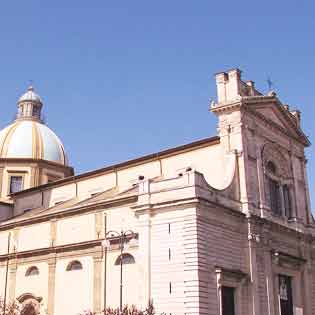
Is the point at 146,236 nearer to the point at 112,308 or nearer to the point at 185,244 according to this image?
the point at 185,244

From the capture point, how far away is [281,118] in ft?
120

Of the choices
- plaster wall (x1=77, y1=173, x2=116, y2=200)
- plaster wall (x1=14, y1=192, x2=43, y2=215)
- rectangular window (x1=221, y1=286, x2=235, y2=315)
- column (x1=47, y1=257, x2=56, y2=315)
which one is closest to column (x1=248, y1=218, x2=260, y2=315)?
rectangular window (x1=221, y1=286, x2=235, y2=315)

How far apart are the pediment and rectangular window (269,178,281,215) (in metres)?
3.76

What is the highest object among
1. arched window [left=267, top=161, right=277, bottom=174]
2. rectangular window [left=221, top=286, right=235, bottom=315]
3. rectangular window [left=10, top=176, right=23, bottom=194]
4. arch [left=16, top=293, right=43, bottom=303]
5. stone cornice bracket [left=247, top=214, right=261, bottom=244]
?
rectangular window [left=10, top=176, right=23, bottom=194]

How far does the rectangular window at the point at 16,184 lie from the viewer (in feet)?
146

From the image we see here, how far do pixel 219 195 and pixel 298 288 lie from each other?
9.19 meters

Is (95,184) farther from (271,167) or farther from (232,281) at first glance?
(232,281)

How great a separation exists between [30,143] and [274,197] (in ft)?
69.7

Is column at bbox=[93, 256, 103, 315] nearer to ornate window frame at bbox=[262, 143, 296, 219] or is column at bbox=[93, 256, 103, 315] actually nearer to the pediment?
ornate window frame at bbox=[262, 143, 296, 219]

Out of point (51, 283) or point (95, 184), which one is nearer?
point (51, 283)

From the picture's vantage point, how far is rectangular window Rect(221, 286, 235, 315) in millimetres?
26781

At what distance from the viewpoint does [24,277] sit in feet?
109

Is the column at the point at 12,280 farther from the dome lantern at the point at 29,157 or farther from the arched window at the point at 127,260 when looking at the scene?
the dome lantern at the point at 29,157

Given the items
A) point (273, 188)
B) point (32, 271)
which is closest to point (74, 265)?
point (32, 271)
